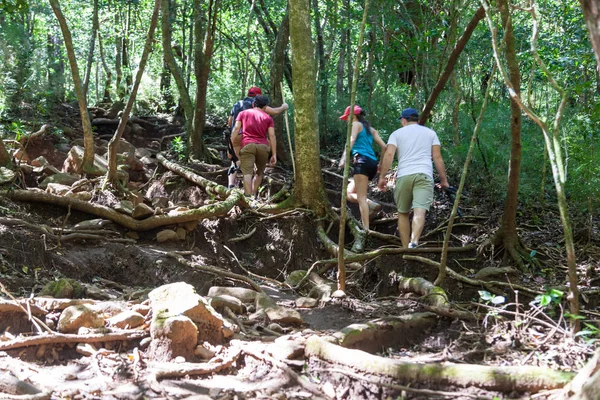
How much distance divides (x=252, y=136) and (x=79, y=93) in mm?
2644

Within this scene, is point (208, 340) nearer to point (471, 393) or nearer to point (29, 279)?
point (471, 393)

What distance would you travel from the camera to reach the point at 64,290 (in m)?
5.06

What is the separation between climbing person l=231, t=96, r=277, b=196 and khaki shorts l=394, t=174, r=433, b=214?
9.28 ft

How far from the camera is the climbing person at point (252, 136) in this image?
372 inches

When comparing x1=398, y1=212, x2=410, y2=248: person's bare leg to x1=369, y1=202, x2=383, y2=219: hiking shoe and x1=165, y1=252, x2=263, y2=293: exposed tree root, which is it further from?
x1=165, y1=252, x2=263, y2=293: exposed tree root

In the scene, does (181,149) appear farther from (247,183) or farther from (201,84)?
(247,183)

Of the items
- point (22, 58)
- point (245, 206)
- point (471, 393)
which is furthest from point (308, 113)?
point (22, 58)

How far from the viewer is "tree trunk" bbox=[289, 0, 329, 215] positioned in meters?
7.90

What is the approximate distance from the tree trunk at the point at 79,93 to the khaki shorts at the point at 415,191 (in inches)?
186

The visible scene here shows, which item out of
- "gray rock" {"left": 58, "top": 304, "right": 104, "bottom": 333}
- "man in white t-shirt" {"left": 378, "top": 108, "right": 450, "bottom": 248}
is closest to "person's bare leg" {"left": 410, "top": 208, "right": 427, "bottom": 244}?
"man in white t-shirt" {"left": 378, "top": 108, "right": 450, "bottom": 248}

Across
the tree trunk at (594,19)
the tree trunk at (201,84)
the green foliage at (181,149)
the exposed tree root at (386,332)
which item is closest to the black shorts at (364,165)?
the exposed tree root at (386,332)

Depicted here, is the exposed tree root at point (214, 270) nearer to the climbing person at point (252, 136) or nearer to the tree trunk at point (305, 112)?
the tree trunk at point (305, 112)

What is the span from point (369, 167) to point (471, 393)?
15.9 ft

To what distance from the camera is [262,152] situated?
956 cm
